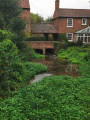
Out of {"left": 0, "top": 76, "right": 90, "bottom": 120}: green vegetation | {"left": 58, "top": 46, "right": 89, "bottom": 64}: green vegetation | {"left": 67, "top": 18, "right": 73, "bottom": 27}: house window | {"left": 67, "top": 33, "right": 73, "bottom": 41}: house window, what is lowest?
{"left": 0, "top": 76, "right": 90, "bottom": 120}: green vegetation

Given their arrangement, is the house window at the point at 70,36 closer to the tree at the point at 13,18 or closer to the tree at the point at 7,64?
the tree at the point at 13,18

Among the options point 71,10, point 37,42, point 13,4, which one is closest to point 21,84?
point 13,4

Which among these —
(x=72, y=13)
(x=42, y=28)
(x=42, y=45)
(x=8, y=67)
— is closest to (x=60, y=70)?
(x=8, y=67)

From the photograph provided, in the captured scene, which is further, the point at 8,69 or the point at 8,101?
the point at 8,69

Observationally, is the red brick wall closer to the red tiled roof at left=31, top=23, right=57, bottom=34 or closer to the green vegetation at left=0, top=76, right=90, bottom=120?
the red tiled roof at left=31, top=23, right=57, bottom=34

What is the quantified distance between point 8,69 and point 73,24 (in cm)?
2526

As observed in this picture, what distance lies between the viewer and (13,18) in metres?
13.6

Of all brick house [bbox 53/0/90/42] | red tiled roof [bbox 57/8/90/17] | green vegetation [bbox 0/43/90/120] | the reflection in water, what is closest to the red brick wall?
brick house [bbox 53/0/90/42]

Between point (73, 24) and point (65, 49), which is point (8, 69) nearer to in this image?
point (65, 49)

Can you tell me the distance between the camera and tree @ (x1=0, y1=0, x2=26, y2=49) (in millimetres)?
13617

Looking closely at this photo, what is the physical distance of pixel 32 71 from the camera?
36.4 feet

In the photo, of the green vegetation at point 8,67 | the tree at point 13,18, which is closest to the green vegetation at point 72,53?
the tree at point 13,18

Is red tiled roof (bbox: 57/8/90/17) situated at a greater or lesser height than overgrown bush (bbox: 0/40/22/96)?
greater

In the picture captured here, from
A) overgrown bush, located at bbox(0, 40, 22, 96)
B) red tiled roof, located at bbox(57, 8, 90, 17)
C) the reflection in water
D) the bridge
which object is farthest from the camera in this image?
red tiled roof, located at bbox(57, 8, 90, 17)
